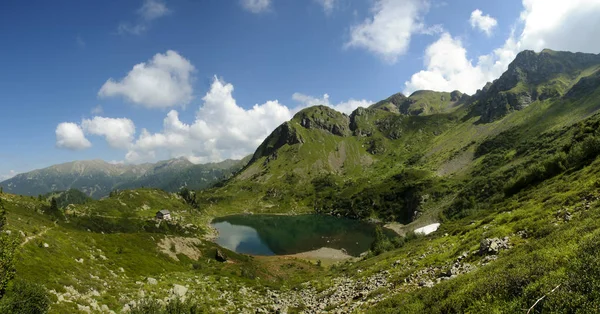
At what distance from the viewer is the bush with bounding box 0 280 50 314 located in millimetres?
18172

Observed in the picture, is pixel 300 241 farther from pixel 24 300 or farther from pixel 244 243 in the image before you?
pixel 24 300

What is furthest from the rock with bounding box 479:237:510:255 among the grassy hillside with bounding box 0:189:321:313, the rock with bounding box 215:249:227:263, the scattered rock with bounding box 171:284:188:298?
the rock with bounding box 215:249:227:263

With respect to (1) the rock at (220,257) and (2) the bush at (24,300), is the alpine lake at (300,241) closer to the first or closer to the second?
(1) the rock at (220,257)

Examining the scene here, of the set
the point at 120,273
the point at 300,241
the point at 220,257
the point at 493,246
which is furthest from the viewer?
the point at 300,241

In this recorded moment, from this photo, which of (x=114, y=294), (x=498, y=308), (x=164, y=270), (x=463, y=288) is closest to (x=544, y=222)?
(x=463, y=288)

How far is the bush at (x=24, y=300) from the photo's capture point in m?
18.2

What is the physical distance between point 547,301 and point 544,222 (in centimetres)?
2092

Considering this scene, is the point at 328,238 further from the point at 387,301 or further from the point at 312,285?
the point at 387,301

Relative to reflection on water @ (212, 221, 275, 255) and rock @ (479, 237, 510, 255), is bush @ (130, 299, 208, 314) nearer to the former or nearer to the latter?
rock @ (479, 237, 510, 255)

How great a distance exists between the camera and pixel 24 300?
19156mm

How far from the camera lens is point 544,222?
26547mm

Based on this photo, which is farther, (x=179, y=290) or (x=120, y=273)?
(x=120, y=273)

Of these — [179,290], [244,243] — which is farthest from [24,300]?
[244,243]

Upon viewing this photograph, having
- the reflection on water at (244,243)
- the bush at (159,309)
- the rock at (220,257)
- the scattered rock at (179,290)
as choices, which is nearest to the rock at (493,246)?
the bush at (159,309)
